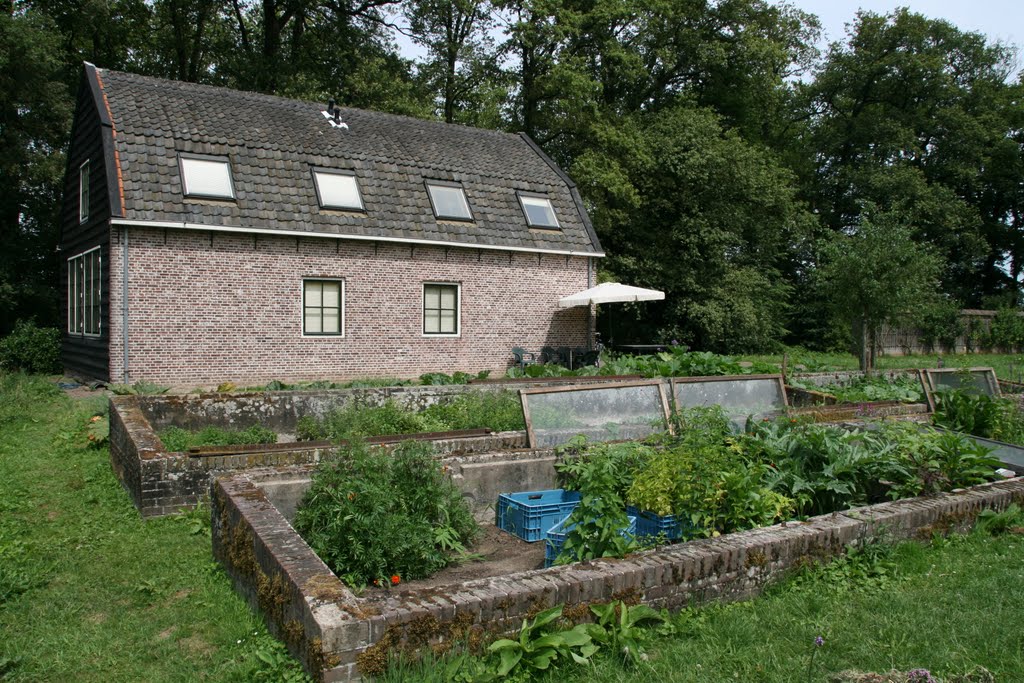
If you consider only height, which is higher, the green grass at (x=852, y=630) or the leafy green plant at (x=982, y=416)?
the leafy green plant at (x=982, y=416)

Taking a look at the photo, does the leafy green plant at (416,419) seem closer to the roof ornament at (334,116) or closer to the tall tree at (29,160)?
the roof ornament at (334,116)

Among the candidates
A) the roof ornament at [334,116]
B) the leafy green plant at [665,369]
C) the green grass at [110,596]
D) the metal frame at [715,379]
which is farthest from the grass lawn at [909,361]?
the green grass at [110,596]

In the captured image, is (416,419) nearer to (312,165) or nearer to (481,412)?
(481,412)

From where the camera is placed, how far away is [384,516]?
4.93 metres

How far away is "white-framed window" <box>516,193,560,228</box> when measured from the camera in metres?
19.8

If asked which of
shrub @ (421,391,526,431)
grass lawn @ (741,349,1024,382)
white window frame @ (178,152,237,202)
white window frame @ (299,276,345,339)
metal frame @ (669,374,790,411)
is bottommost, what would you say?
shrub @ (421,391,526,431)

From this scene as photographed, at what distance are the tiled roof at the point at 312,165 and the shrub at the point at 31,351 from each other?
6459 mm

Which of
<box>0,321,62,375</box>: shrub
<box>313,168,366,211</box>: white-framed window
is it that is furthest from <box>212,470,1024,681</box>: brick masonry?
<box>0,321,62,375</box>: shrub

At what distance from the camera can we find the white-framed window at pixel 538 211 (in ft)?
65.1

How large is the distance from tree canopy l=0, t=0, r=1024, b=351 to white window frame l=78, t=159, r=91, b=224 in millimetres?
5117

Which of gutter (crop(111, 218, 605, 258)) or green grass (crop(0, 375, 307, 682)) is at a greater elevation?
gutter (crop(111, 218, 605, 258))

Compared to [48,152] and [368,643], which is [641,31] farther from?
[368,643]

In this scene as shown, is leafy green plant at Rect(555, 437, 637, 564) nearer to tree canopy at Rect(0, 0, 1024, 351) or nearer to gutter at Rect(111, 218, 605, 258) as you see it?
gutter at Rect(111, 218, 605, 258)

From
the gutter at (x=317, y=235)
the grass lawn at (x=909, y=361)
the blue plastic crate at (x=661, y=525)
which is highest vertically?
the gutter at (x=317, y=235)
